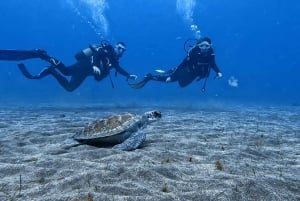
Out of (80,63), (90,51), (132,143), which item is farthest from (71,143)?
(80,63)

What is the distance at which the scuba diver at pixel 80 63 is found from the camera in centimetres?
1480

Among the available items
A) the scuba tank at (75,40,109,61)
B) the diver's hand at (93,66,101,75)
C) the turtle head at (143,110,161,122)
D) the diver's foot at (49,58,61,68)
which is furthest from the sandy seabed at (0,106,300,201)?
the scuba tank at (75,40,109,61)

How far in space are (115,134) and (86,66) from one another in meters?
10.3

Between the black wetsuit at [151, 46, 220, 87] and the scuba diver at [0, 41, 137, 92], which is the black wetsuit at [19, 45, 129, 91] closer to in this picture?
the scuba diver at [0, 41, 137, 92]

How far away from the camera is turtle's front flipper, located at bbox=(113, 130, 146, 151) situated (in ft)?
18.1

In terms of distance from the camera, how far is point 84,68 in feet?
50.9

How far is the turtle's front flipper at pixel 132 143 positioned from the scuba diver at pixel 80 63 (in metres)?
9.38

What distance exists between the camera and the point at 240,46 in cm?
13700

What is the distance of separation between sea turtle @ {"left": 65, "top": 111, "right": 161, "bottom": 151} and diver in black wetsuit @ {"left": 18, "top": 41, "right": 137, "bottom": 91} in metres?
9.07

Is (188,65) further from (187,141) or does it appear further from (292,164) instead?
(292,164)

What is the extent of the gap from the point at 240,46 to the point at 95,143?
454ft

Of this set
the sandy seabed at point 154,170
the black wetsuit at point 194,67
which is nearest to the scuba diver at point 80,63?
the black wetsuit at point 194,67

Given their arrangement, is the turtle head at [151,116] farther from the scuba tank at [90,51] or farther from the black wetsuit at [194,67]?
the scuba tank at [90,51]

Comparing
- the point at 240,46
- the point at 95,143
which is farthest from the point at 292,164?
the point at 240,46
